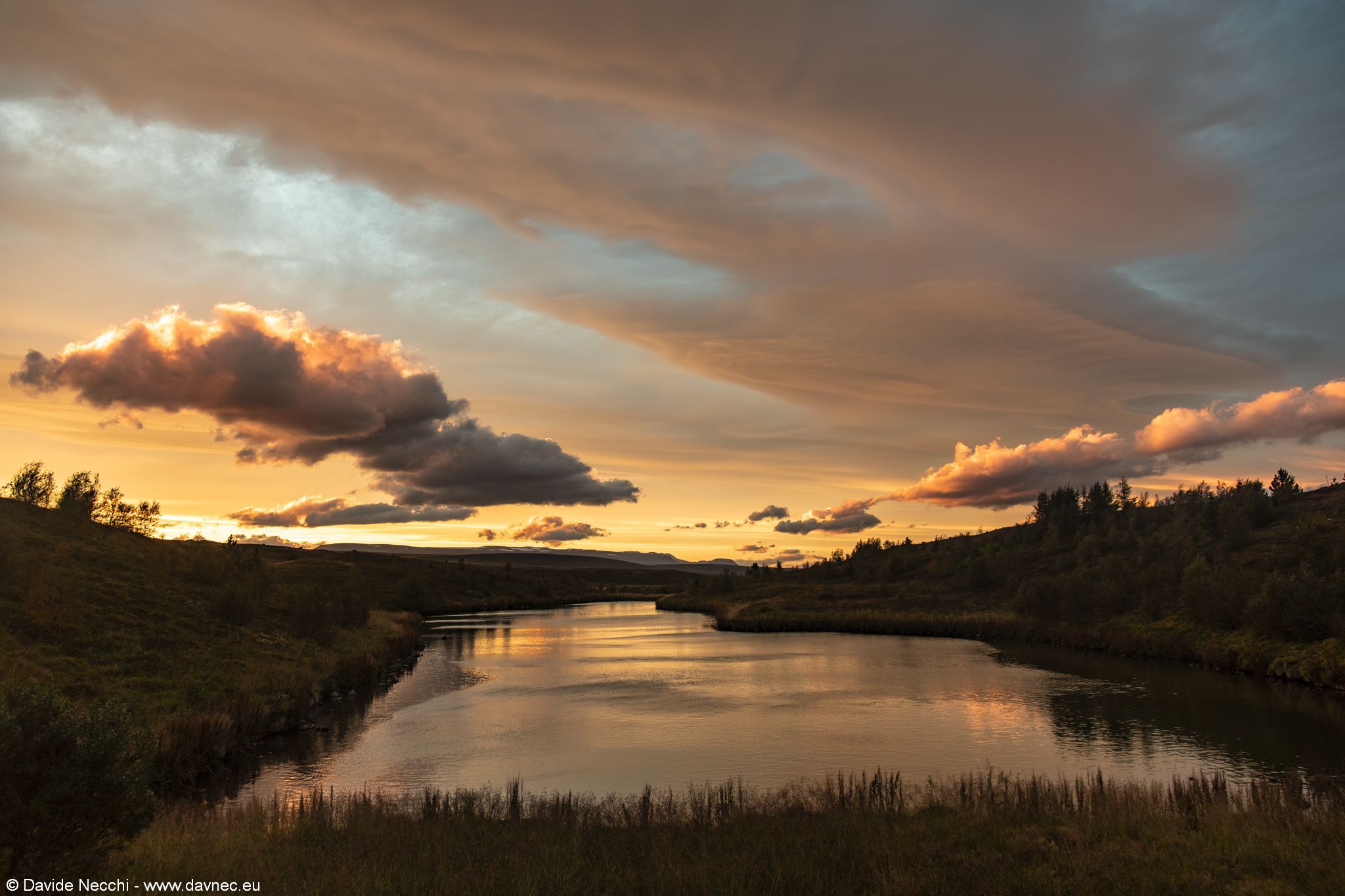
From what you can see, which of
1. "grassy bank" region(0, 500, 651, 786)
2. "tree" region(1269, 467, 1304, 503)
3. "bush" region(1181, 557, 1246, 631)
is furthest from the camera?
"tree" region(1269, 467, 1304, 503)

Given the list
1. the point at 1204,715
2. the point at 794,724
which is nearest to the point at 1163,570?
the point at 1204,715

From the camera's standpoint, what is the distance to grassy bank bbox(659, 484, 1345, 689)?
54938 mm

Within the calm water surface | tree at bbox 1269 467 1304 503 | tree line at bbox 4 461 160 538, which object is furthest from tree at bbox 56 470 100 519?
tree at bbox 1269 467 1304 503

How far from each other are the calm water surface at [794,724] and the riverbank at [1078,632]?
220 centimetres

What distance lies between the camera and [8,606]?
38281mm

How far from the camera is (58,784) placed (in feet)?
36.1

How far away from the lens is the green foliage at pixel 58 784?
10828 mm

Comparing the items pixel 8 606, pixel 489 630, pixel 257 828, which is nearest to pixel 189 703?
pixel 8 606

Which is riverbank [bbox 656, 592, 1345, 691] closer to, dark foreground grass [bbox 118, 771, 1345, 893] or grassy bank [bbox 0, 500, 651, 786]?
dark foreground grass [bbox 118, 771, 1345, 893]

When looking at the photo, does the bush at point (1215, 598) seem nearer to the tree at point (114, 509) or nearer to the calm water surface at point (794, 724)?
the calm water surface at point (794, 724)

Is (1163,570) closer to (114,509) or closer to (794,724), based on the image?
(794,724)

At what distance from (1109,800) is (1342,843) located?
218 inches

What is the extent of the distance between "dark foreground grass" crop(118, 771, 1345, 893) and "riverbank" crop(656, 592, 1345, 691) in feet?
116

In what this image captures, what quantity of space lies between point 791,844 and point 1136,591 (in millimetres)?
89170
